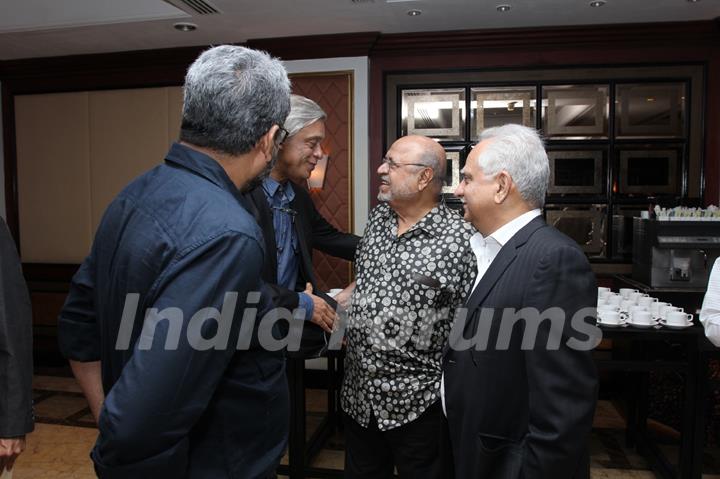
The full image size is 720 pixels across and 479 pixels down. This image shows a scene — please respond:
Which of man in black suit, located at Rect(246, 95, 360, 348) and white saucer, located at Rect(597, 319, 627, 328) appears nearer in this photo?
man in black suit, located at Rect(246, 95, 360, 348)

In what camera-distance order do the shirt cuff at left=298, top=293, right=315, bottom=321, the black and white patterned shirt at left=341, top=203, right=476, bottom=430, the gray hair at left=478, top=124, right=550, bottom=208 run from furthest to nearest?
the black and white patterned shirt at left=341, top=203, right=476, bottom=430 → the shirt cuff at left=298, top=293, right=315, bottom=321 → the gray hair at left=478, top=124, right=550, bottom=208

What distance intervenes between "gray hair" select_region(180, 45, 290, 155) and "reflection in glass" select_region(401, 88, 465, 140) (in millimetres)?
3535

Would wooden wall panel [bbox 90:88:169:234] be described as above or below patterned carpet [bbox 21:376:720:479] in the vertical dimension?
above

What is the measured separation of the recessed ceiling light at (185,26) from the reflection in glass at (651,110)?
A: 3312mm

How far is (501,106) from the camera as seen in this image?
4402 mm

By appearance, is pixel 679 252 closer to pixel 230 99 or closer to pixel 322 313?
pixel 322 313

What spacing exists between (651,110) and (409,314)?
3388 mm

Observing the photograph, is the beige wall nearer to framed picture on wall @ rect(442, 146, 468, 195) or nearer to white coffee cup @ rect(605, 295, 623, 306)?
framed picture on wall @ rect(442, 146, 468, 195)

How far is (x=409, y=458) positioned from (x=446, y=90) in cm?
324

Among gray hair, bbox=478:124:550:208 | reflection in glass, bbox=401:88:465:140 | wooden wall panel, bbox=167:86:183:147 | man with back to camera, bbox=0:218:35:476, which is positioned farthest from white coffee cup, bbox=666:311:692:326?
wooden wall panel, bbox=167:86:183:147

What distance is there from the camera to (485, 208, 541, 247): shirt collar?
1505 mm

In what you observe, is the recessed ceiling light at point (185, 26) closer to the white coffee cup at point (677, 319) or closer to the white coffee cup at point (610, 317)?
the white coffee cup at point (610, 317)

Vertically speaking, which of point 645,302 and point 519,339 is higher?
point 519,339

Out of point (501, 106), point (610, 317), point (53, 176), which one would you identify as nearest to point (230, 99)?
point (610, 317)
